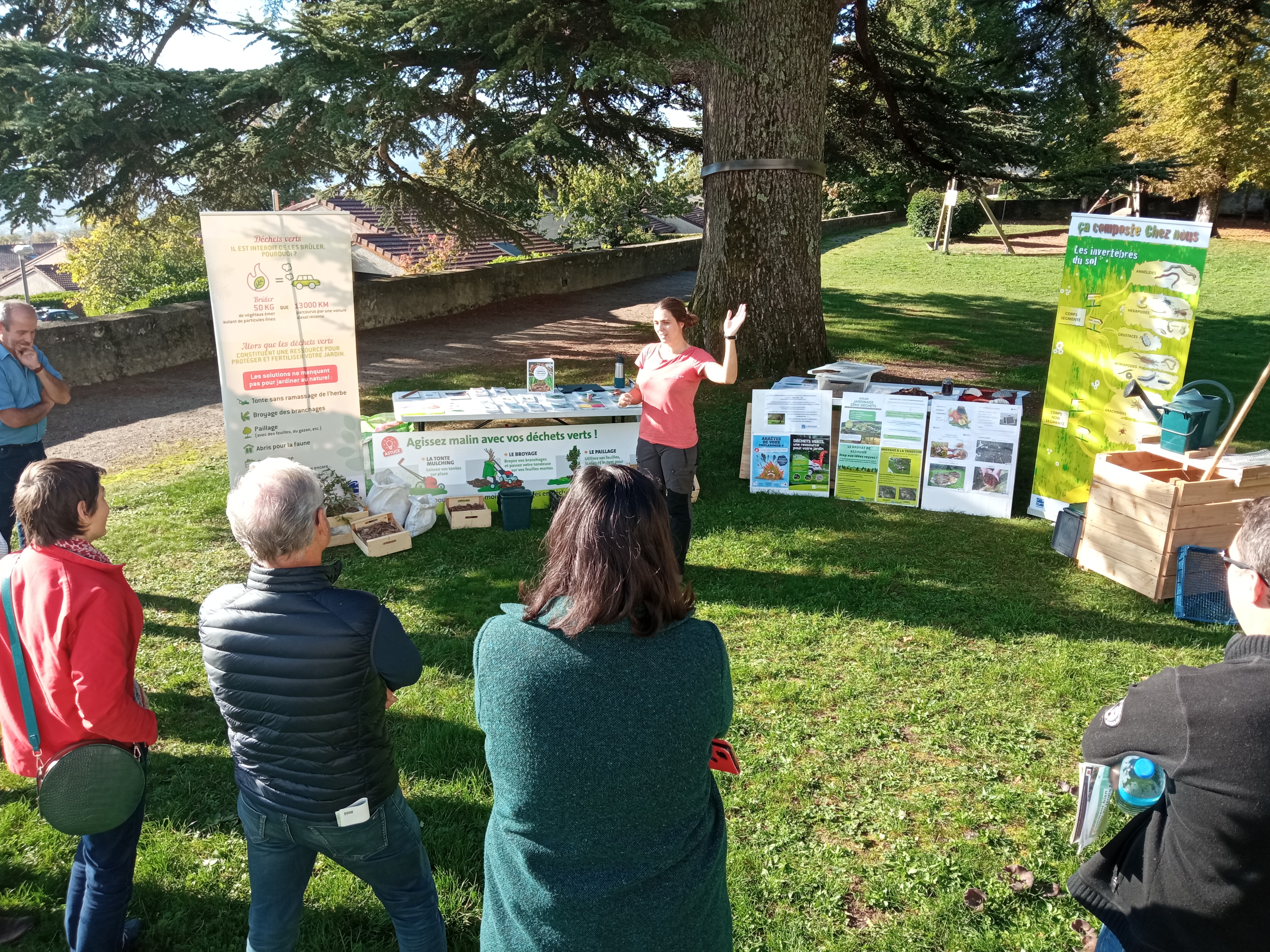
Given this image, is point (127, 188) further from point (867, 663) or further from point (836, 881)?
point (836, 881)

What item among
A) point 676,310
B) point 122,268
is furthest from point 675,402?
point 122,268

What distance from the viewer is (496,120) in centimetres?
930

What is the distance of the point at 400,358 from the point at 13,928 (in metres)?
10.3

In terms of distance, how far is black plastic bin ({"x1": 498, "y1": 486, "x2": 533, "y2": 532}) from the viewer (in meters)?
6.76

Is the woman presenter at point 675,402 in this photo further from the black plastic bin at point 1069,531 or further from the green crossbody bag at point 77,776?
the green crossbody bag at point 77,776

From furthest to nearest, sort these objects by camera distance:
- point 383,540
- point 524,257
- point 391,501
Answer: point 524,257, point 391,501, point 383,540

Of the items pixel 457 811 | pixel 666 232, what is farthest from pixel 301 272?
pixel 666 232

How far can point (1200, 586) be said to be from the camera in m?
5.41

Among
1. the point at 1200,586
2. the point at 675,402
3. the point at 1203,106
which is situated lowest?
the point at 1200,586

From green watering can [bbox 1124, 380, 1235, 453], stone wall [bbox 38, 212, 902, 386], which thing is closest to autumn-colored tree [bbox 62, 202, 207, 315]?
stone wall [bbox 38, 212, 902, 386]

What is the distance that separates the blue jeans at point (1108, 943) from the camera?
215cm

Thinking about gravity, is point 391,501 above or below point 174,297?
below

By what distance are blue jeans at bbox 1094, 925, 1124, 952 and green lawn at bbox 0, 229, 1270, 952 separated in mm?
866

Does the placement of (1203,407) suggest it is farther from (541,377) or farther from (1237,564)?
(541,377)
